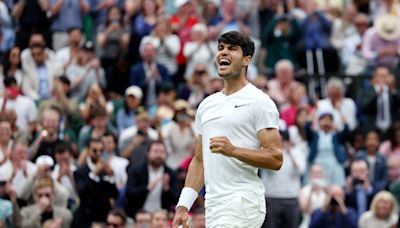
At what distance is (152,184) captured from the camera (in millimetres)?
17359

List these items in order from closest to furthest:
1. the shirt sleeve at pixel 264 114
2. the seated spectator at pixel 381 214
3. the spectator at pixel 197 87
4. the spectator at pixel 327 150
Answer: the shirt sleeve at pixel 264 114
the seated spectator at pixel 381 214
the spectator at pixel 327 150
the spectator at pixel 197 87

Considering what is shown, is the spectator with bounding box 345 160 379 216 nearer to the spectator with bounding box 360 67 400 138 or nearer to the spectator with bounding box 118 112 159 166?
the spectator with bounding box 118 112 159 166

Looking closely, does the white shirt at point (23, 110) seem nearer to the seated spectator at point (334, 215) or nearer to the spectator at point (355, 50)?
the seated spectator at point (334, 215)

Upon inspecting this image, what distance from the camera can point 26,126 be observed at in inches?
739

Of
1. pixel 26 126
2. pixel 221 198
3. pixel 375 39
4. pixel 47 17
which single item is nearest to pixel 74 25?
pixel 47 17

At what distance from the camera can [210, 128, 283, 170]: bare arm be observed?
1023cm

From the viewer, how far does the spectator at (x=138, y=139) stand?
58.5 ft

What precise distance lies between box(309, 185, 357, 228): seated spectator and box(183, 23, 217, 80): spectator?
441 cm

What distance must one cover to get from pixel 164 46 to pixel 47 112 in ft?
12.8

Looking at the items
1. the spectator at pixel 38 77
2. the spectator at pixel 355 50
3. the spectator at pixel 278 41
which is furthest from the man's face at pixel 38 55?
the spectator at pixel 355 50

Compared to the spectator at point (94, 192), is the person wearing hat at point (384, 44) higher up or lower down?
higher up

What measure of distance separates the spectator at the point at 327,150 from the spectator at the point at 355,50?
10.8 feet

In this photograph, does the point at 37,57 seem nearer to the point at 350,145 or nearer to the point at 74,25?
the point at 74,25

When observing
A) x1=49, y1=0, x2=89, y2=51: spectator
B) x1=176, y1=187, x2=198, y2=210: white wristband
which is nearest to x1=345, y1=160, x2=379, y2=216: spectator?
x1=49, y1=0, x2=89, y2=51: spectator
